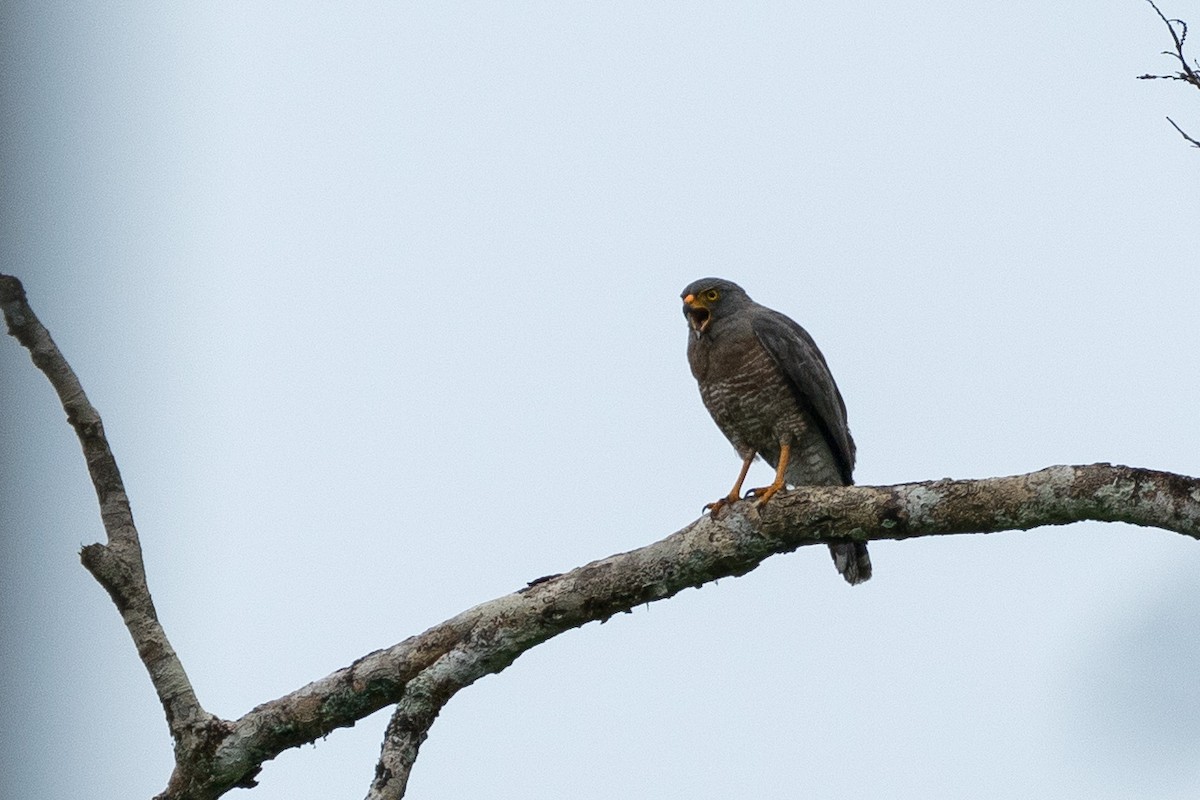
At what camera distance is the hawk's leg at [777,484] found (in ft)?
14.0

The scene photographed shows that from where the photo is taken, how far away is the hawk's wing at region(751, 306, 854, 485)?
589cm

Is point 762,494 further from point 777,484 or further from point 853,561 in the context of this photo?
point 853,561

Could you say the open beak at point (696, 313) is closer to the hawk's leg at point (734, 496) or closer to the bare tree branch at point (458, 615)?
the hawk's leg at point (734, 496)

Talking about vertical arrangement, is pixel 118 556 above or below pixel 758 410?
below

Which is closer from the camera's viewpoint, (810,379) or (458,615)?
(458,615)

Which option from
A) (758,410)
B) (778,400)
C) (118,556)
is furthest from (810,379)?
(118,556)

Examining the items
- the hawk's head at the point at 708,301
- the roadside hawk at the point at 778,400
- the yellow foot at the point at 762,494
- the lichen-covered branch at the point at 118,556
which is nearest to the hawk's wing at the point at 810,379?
the roadside hawk at the point at 778,400

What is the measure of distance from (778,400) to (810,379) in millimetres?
169

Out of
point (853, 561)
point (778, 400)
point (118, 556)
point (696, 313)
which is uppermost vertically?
point (696, 313)

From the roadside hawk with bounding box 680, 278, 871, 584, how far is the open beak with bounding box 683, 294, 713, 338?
14 millimetres

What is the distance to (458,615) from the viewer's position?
4172 millimetres

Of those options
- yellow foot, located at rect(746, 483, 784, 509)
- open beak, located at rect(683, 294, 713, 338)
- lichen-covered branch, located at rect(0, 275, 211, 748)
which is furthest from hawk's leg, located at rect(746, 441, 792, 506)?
lichen-covered branch, located at rect(0, 275, 211, 748)

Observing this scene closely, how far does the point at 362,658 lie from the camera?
4.18 meters

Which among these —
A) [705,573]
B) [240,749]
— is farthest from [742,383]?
[240,749]
